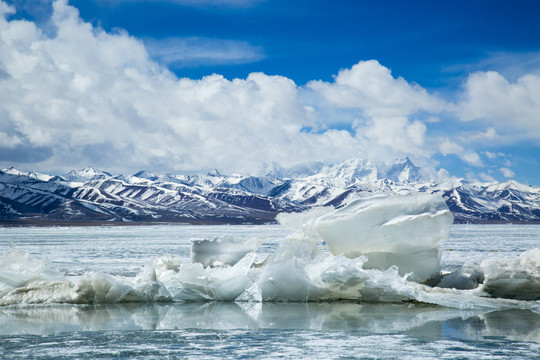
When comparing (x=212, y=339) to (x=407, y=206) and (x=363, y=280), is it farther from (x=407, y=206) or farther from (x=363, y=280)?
(x=407, y=206)

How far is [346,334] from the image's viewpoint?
26.7 ft

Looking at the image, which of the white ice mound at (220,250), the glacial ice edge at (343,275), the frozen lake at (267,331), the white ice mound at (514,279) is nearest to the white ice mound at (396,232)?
the glacial ice edge at (343,275)

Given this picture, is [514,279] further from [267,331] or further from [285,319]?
[267,331]

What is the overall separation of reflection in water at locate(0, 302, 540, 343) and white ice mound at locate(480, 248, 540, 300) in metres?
1.55

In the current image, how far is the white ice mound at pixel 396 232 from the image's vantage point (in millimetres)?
12516

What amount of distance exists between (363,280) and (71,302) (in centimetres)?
648

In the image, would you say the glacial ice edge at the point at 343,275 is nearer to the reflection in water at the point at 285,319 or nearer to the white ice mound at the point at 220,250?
the white ice mound at the point at 220,250

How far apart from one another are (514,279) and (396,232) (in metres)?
2.71

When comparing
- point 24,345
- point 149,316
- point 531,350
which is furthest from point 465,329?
point 24,345

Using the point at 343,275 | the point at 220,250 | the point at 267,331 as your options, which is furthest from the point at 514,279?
the point at 220,250

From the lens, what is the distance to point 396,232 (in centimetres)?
1256

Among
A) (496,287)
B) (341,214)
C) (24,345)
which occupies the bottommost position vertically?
(24,345)

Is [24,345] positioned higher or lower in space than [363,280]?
lower

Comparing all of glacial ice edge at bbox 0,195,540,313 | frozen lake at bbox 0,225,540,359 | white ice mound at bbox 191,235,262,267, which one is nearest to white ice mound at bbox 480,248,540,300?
glacial ice edge at bbox 0,195,540,313
